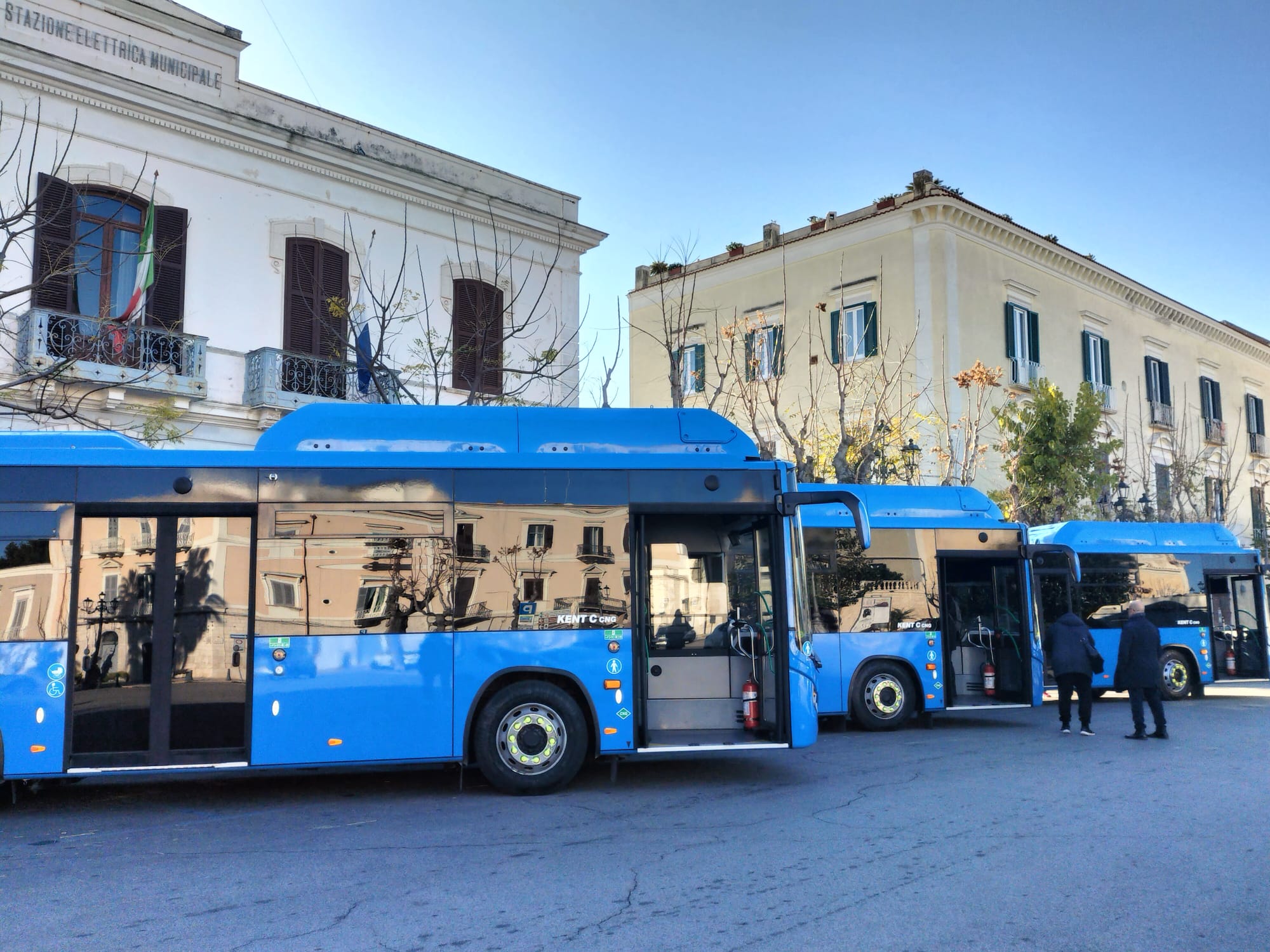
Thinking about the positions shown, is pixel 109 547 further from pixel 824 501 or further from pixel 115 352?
pixel 115 352

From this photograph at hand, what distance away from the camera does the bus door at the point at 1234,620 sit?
19.3m

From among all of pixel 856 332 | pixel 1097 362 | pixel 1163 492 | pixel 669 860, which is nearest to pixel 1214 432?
pixel 1163 492

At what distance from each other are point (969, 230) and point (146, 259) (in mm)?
19497

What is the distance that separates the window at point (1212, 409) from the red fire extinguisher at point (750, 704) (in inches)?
1268

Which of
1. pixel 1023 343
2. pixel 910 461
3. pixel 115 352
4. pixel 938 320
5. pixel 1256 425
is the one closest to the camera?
pixel 115 352

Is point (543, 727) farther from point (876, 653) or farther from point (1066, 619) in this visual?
point (1066, 619)

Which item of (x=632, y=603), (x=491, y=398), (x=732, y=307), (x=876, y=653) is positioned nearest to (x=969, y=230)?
(x=732, y=307)

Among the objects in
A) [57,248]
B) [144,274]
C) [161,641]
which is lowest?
[161,641]

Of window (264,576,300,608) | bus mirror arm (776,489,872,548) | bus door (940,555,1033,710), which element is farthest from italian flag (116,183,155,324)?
bus door (940,555,1033,710)

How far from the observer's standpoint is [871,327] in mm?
26750

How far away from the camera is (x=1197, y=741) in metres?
12.7

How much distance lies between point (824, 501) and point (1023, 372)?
20636 mm

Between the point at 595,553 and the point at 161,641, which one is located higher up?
the point at 595,553

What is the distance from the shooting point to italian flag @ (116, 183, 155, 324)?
1633 cm
